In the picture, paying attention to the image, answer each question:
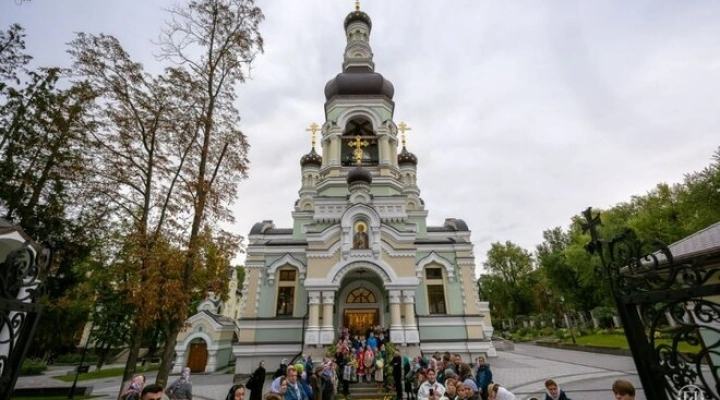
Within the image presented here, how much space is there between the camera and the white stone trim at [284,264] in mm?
16609

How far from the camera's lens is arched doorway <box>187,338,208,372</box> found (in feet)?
57.3

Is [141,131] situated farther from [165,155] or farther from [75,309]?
[75,309]

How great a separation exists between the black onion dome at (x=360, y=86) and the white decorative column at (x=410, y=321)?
13.8 metres

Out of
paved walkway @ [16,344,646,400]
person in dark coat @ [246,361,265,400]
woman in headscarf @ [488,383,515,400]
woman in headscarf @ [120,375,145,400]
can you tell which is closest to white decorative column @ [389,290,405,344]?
paved walkway @ [16,344,646,400]

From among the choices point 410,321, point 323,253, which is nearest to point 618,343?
point 410,321

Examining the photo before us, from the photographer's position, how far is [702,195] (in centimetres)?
1711

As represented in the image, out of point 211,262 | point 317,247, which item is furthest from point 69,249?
point 317,247

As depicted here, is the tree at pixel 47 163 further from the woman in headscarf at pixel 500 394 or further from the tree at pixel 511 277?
the tree at pixel 511 277

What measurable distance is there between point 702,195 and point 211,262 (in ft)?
75.1

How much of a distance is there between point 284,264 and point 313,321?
13.1ft

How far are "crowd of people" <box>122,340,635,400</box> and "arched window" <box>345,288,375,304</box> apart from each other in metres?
3.70

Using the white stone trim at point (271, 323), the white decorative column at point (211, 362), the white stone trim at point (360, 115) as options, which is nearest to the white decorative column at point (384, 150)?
the white stone trim at point (360, 115)

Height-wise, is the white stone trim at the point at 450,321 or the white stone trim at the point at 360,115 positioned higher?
the white stone trim at the point at 360,115

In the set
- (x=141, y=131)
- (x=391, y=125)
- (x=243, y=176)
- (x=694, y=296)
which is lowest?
(x=694, y=296)
